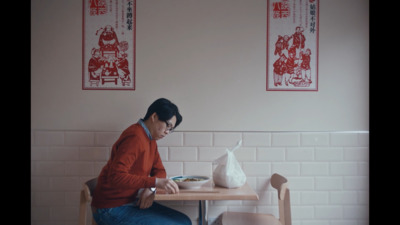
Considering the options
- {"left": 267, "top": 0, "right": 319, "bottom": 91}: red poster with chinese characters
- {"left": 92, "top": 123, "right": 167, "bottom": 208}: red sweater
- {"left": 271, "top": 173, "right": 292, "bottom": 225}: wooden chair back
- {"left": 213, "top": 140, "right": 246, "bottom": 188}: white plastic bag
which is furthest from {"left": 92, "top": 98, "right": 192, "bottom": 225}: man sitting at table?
{"left": 267, "top": 0, "right": 319, "bottom": 91}: red poster with chinese characters

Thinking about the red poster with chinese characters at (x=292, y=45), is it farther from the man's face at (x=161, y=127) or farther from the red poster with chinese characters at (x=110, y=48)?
the red poster with chinese characters at (x=110, y=48)

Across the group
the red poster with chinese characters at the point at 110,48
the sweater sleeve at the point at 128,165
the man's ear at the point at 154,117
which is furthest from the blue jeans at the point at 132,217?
the red poster with chinese characters at the point at 110,48

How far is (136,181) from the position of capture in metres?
1.41

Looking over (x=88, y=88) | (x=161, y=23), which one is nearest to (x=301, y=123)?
(x=161, y=23)

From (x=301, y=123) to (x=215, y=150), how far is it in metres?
0.53

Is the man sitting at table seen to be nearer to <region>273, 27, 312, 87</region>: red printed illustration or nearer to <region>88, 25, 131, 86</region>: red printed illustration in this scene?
<region>88, 25, 131, 86</region>: red printed illustration

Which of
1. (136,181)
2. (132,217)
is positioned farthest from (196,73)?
(132,217)

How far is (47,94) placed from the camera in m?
1.83

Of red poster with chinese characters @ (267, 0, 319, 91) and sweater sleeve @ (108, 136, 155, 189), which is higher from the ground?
red poster with chinese characters @ (267, 0, 319, 91)

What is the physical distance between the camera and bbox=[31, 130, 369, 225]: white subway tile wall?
183cm

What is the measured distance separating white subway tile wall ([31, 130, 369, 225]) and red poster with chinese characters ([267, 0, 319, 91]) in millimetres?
305

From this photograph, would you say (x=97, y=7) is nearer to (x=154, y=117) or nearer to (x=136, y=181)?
(x=154, y=117)
